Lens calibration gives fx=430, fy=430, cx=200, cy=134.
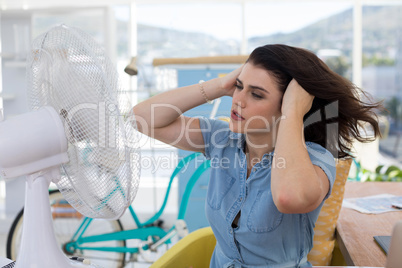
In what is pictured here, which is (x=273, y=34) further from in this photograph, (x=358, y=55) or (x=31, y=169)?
(x=31, y=169)

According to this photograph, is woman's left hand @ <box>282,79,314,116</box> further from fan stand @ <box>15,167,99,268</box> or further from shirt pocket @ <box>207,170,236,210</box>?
fan stand @ <box>15,167,99,268</box>

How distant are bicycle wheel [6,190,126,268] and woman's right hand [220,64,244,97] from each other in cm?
151

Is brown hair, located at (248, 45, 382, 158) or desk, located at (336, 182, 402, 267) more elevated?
brown hair, located at (248, 45, 382, 158)

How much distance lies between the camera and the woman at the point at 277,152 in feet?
3.70

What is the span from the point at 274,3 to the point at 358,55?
0.94 metres

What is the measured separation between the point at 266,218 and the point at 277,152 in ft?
0.65

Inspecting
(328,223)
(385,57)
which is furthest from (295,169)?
(385,57)

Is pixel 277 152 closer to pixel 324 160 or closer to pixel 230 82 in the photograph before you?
pixel 324 160

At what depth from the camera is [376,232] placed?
132 cm

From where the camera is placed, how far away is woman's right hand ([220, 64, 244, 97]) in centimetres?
135

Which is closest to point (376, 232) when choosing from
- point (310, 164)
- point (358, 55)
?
point (310, 164)

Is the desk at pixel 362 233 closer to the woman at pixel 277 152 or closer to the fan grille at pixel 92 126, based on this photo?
the woman at pixel 277 152

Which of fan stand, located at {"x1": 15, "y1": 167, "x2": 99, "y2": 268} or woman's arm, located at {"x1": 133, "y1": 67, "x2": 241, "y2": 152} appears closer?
fan stand, located at {"x1": 15, "y1": 167, "x2": 99, "y2": 268}

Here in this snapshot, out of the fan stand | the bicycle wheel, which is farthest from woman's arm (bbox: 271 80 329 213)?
the bicycle wheel
